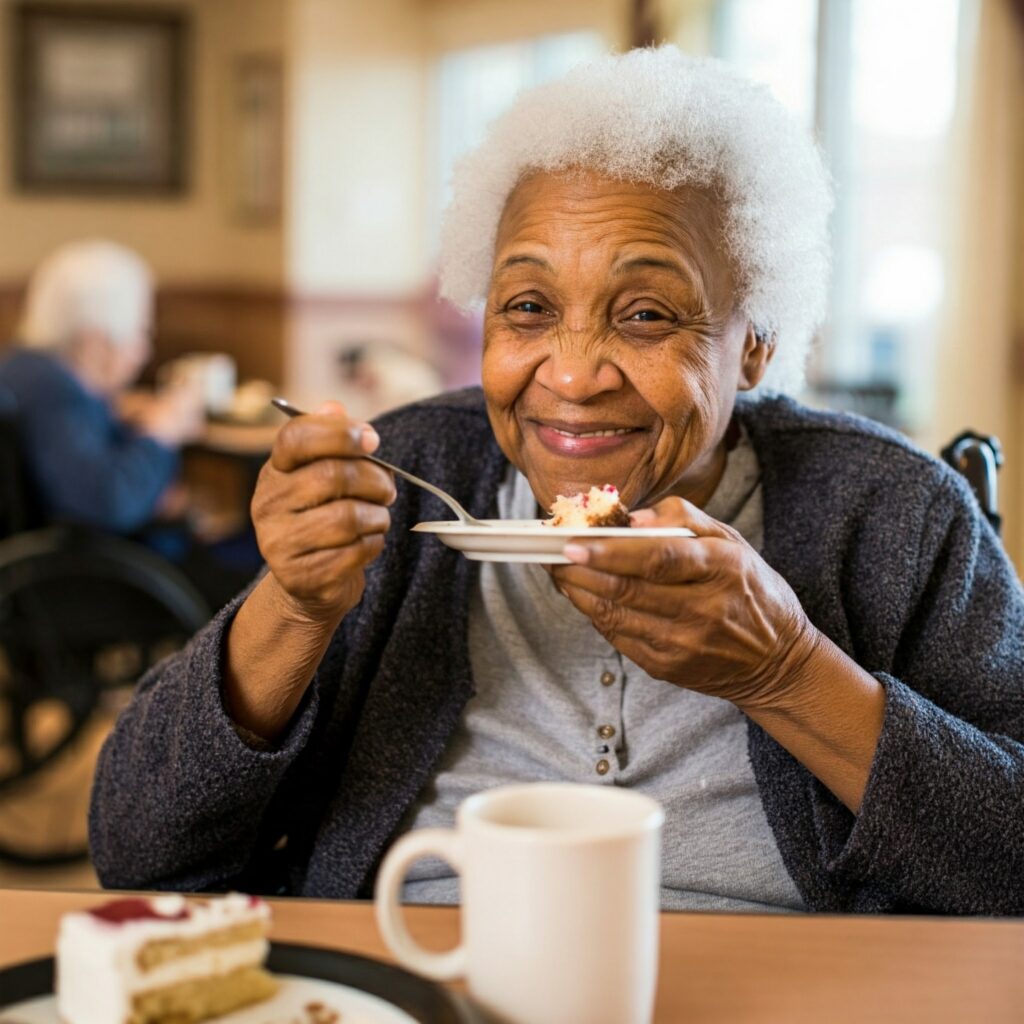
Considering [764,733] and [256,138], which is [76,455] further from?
[256,138]

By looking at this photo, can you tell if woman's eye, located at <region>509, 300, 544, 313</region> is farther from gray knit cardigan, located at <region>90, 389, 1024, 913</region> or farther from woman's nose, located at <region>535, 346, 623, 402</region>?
gray knit cardigan, located at <region>90, 389, 1024, 913</region>

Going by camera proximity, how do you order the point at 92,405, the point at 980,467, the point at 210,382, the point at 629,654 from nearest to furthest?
1. the point at 629,654
2. the point at 980,467
3. the point at 92,405
4. the point at 210,382

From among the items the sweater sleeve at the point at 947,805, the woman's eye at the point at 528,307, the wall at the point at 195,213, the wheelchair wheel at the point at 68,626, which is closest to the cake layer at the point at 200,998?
the sweater sleeve at the point at 947,805

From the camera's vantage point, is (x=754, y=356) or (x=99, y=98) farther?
(x=99, y=98)

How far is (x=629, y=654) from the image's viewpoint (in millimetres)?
1117

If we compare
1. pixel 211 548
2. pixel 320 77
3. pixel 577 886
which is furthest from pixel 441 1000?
pixel 320 77

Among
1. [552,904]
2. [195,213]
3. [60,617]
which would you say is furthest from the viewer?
[195,213]

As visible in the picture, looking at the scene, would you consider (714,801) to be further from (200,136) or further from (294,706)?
(200,136)

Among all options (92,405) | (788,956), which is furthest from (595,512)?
(92,405)

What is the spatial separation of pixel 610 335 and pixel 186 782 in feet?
1.75

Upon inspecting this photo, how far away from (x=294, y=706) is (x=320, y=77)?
6.25 meters

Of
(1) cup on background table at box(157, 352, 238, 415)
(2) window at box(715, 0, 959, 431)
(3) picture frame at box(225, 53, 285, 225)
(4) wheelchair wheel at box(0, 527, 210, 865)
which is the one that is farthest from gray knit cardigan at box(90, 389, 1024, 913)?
(3) picture frame at box(225, 53, 285, 225)

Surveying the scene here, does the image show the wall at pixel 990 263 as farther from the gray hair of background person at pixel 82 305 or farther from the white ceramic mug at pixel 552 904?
the white ceramic mug at pixel 552 904

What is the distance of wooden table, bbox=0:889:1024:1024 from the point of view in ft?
2.76
